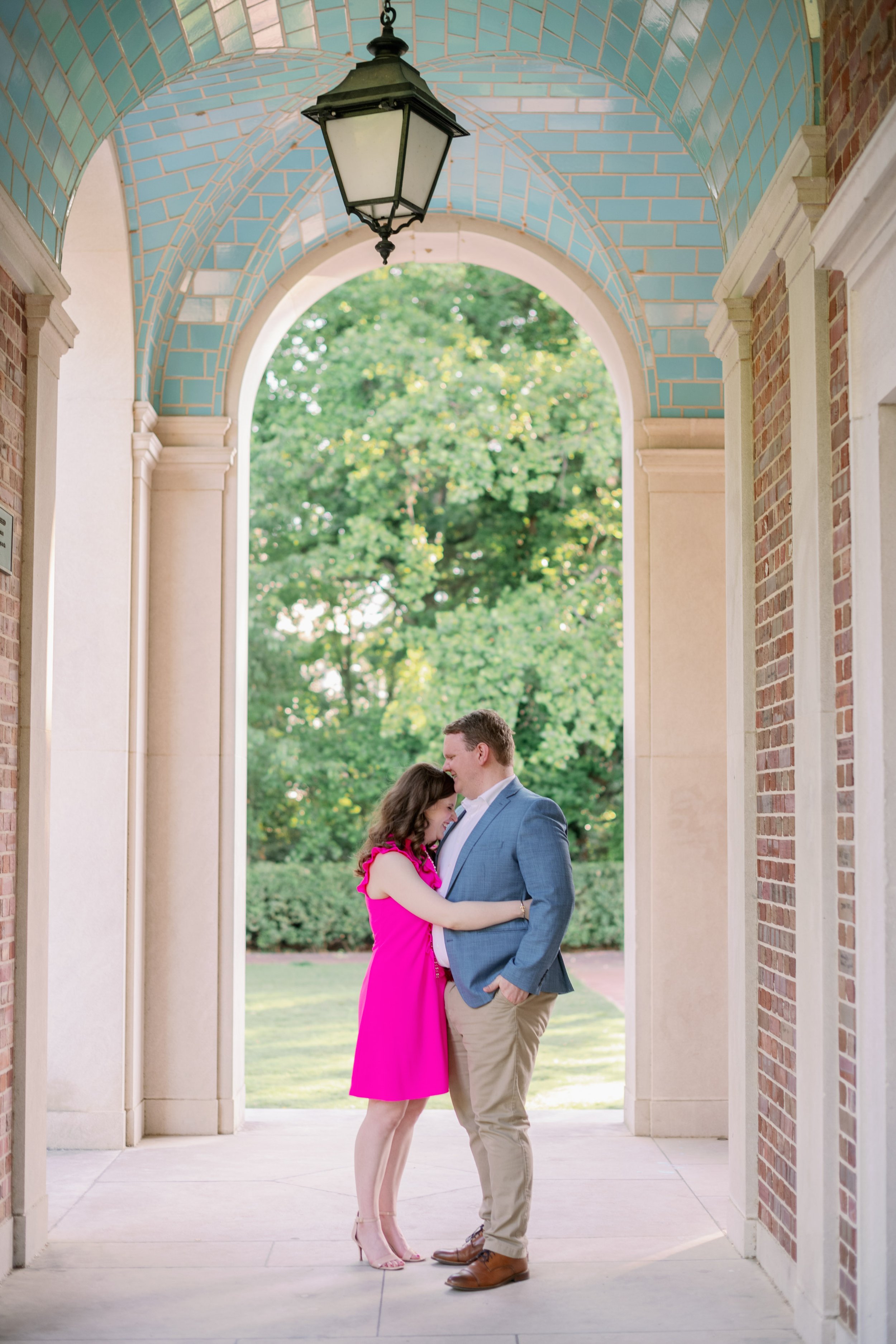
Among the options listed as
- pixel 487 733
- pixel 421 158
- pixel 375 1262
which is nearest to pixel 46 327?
pixel 421 158

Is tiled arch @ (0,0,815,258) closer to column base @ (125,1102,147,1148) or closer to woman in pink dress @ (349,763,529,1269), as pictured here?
woman in pink dress @ (349,763,529,1269)

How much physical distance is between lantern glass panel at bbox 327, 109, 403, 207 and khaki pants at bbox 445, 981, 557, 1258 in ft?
8.50

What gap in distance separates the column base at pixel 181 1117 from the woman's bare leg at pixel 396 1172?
226 cm

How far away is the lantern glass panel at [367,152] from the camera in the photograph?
3.92m

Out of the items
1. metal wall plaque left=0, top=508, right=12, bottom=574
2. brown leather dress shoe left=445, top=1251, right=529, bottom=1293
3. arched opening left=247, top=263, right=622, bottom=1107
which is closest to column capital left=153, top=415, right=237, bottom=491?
metal wall plaque left=0, top=508, right=12, bottom=574

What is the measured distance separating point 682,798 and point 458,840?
8.30 ft

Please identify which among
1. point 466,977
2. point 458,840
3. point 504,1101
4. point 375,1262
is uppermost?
point 458,840

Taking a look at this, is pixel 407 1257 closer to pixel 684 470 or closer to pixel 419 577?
pixel 684 470

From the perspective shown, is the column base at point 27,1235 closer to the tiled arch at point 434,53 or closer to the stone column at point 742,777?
the stone column at point 742,777

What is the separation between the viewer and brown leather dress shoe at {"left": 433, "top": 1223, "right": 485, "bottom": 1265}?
14.4 ft

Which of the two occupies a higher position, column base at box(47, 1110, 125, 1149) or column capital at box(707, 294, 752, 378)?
column capital at box(707, 294, 752, 378)

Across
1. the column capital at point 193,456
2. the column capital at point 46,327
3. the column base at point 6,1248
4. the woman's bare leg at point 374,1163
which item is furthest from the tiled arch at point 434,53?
the column base at point 6,1248

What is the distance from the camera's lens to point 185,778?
21.9 ft

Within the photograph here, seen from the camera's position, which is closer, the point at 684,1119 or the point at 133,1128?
the point at 133,1128
